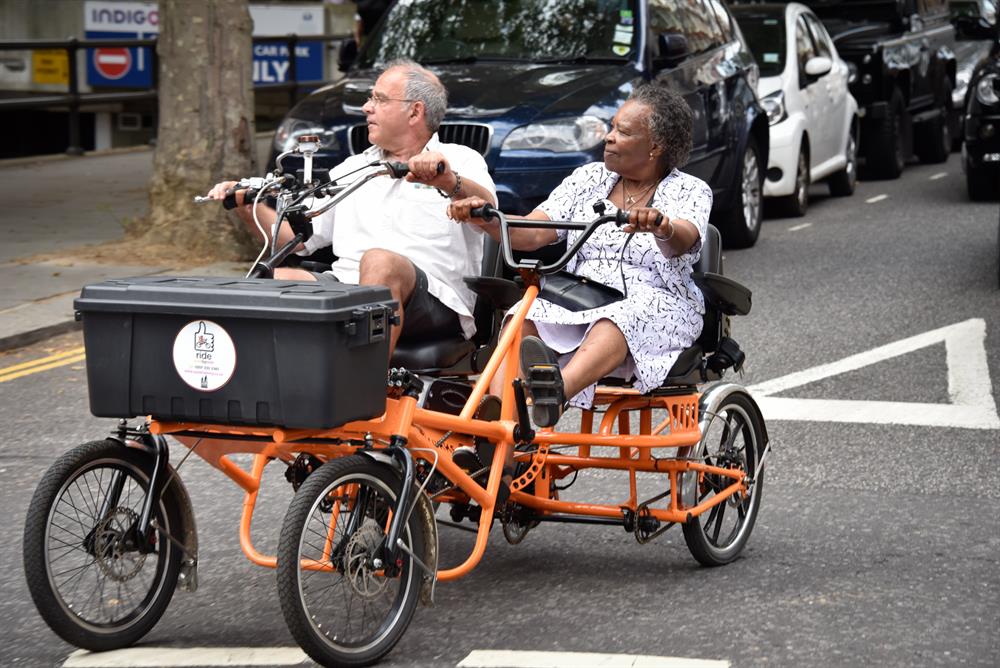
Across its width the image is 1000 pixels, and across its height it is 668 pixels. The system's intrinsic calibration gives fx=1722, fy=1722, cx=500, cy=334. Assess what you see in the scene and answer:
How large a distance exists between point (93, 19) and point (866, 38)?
450 inches

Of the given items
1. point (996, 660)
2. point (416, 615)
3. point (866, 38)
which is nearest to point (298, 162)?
point (416, 615)

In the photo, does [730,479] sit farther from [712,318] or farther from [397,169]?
[397,169]

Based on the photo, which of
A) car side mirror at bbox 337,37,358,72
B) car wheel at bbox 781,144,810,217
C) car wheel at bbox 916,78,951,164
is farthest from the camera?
car wheel at bbox 916,78,951,164

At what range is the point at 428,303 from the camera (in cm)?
528

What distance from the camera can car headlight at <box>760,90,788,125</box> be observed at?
45.8 feet

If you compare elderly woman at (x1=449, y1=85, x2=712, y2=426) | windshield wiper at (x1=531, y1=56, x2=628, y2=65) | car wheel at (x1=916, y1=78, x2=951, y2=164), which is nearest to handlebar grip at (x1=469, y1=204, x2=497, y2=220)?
elderly woman at (x1=449, y1=85, x2=712, y2=426)

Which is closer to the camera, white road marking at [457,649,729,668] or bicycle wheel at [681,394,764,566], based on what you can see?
white road marking at [457,649,729,668]

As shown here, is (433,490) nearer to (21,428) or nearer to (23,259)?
(21,428)

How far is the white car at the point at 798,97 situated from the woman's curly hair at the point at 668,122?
8451 millimetres

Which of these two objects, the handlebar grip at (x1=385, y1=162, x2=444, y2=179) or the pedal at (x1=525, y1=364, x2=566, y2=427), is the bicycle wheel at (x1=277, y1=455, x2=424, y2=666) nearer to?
the pedal at (x1=525, y1=364, x2=566, y2=427)

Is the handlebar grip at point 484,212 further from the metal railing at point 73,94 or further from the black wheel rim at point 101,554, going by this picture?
the metal railing at point 73,94

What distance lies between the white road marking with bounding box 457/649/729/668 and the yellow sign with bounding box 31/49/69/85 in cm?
1775

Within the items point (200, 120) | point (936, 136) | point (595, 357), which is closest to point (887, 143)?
point (936, 136)

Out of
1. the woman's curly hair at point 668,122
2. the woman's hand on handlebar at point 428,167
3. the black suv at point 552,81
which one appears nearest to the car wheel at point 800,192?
the black suv at point 552,81
